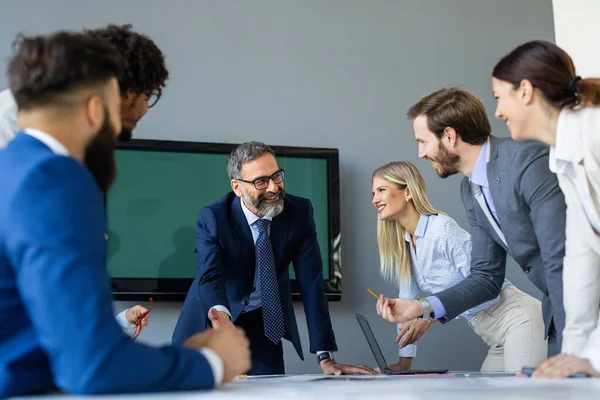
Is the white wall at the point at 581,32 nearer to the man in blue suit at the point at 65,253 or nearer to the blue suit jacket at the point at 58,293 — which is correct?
the man in blue suit at the point at 65,253

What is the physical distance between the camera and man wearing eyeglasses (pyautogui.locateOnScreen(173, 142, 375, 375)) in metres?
2.94

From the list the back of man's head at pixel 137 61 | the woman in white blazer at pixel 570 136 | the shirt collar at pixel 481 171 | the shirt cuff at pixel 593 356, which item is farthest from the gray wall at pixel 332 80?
the shirt cuff at pixel 593 356

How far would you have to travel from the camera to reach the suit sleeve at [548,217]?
6.72ft

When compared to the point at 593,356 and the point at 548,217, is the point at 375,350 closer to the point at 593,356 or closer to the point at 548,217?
the point at 548,217

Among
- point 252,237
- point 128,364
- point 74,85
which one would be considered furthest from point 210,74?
point 128,364

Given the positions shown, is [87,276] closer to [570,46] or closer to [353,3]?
[570,46]

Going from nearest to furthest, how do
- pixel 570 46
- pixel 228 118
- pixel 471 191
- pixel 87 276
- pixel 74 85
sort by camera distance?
pixel 87 276 < pixel 74 85 < pixel 471 191 < pixel 570 46 < pixel 228 118

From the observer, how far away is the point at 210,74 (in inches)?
Answer: 158

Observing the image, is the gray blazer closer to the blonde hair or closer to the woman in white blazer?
the woman in white blazer

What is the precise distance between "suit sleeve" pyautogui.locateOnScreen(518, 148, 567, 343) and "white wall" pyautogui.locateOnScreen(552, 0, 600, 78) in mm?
1398

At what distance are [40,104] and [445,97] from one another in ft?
6.14

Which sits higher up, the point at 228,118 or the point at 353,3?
the point at 353,3

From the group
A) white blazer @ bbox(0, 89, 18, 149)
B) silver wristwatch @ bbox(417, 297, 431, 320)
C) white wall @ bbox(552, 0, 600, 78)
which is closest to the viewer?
white blazer @ bbox(0, 89, 18, 149)

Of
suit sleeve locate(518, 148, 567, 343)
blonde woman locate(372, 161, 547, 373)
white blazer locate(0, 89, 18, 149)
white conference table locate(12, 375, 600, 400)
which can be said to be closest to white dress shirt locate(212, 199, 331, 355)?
blonde woman locate(372, 161, 547, 373)
